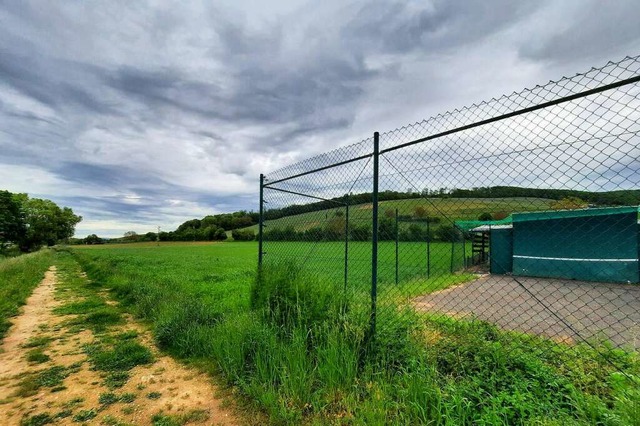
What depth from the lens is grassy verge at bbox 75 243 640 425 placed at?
7.02 feet

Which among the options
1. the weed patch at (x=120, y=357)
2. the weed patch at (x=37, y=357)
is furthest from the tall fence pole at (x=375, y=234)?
the weed patch at (x=37, y=357)

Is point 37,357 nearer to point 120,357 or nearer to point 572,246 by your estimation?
point 120,357

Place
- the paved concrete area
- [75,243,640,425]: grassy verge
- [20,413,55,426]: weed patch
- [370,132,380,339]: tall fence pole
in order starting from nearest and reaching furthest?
[75,243,640,425]: grassy verge → [20,413,55,426]: weed patch → [370,132,380,339]: tall fence pole → the paved concrete area

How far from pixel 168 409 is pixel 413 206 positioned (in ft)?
11.4

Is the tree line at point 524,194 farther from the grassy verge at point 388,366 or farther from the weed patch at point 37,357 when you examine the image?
the weed patch at point 37,357

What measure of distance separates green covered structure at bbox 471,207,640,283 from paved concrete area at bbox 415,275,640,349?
2.10 feet

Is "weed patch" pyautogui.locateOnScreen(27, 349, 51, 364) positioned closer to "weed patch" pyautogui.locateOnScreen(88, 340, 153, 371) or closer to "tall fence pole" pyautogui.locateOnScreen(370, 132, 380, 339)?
"weed patch" pyautogui.locateOnScreen(88, 340, 153, 371)

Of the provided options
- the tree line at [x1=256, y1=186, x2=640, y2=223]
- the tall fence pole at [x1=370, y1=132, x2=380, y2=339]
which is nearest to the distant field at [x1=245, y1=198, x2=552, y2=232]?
the tree line at [x1=256, y1=186, x2=640, y2=223]

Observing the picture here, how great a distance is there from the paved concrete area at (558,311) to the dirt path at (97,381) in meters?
3.43

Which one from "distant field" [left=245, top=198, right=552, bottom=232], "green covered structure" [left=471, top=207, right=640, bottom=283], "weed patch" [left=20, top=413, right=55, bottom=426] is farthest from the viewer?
"green covered structure" [left=471, top=207, right=640, bottom=283]

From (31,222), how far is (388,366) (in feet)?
258

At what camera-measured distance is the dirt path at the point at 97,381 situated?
2691mm

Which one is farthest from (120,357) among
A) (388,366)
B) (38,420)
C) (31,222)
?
(31,222)

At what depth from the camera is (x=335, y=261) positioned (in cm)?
674
